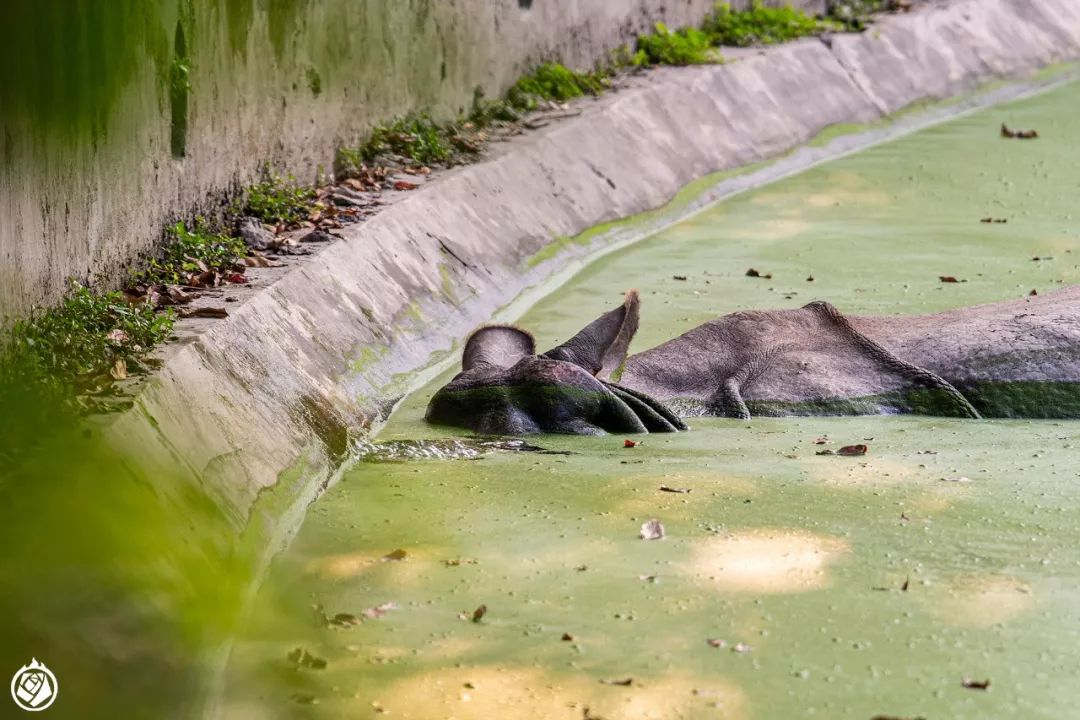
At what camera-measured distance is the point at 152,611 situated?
271cm

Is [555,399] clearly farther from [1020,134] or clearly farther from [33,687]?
[1020,134]

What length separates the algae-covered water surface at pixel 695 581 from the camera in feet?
9.28

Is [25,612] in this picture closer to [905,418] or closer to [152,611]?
[152,611]

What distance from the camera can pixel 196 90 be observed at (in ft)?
18.4

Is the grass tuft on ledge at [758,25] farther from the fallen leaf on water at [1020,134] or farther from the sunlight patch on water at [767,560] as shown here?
the sunlight patch on water at [767,560]

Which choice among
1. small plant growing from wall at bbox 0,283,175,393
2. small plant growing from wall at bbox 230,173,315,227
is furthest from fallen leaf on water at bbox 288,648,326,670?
small plant growing from wall at bbox 230,173,315,227

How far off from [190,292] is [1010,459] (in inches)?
106

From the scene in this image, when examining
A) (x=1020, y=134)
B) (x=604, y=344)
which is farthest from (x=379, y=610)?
(x=1020, y=134)

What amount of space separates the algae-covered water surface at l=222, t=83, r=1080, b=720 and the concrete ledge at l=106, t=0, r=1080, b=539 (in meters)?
0.25

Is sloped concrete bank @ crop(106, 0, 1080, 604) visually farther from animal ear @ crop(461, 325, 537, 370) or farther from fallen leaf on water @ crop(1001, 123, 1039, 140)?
fallen leaf on water @ crop(1001, 123, 1039, 140)

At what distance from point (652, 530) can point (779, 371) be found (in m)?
1.33

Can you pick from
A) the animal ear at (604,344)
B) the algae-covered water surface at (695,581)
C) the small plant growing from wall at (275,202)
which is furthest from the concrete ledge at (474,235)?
the animal ear at (604,344)

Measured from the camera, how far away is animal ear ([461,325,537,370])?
16.5 ft

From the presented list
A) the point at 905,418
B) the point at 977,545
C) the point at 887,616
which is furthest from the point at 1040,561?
the point at 905,418
